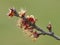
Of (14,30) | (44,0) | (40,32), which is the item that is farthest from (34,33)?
(44,0)

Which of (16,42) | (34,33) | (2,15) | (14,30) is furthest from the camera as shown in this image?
(2,15)

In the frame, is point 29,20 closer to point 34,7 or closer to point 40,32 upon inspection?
point 40,32

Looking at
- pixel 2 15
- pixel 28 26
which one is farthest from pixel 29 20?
pixel 2 15

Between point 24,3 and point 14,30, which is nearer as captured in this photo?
point 14,30

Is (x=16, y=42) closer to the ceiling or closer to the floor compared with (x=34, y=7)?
closer to the floor

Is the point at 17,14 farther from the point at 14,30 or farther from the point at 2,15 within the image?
the point at 2,15

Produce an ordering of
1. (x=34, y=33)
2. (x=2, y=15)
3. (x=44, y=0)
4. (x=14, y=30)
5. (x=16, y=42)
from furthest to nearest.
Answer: (x=44, y=0), (x=2, y=15), (x=14, y=30), (x=16, y=42), (x=34, y=33)
